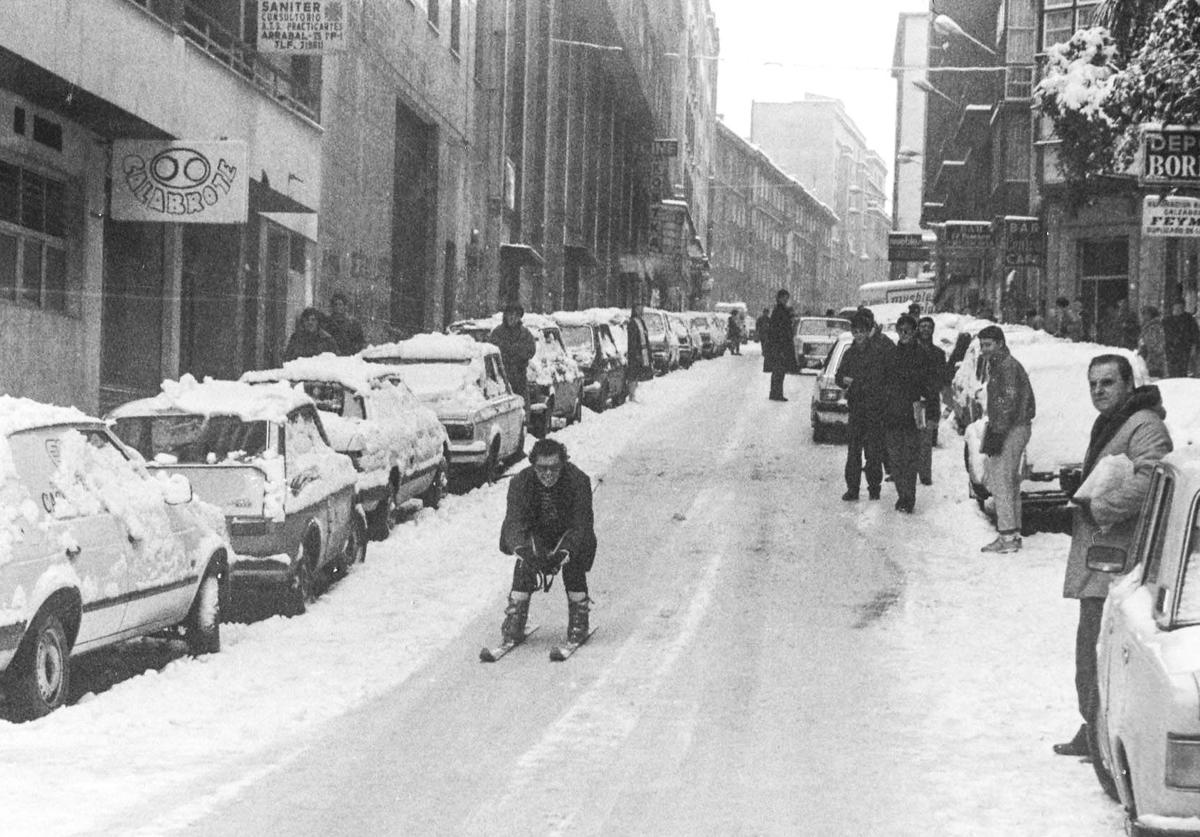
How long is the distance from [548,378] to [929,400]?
759cm

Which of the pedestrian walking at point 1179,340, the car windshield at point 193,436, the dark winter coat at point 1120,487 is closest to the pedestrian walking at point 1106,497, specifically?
the dark winter coat at point 1120,487


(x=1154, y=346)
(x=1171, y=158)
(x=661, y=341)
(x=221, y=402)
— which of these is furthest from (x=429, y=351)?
(x=661, y=341)

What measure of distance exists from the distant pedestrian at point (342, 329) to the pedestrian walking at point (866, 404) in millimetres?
5990

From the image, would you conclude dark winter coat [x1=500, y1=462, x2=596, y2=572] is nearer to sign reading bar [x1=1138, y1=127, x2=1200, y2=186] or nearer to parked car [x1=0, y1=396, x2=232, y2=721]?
parked car [x1=0, y1=396, x2=232, y2=721]

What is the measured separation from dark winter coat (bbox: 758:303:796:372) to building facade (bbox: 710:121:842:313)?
85.6 metres

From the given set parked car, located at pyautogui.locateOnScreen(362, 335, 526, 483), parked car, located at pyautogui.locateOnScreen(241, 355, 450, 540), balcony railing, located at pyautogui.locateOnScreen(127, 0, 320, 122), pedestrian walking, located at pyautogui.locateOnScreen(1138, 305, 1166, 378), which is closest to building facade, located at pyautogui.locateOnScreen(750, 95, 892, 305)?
pedestrian walking, located at pyautogui.locateOnScreen(1138, 305, 1166, 378)

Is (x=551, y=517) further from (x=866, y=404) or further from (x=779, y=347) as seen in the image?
(x=779, y=347)

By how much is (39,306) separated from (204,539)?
9075 mm

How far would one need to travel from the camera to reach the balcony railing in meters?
21.1

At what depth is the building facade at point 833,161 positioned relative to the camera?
148250mm

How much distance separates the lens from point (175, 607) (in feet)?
33.1

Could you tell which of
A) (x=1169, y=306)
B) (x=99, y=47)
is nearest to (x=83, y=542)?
(x=99, y=47)

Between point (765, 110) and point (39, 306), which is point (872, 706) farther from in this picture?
point (765, 110)

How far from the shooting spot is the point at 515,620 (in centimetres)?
1090
